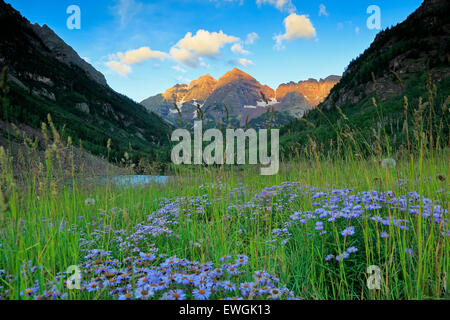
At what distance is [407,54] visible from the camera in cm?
2144

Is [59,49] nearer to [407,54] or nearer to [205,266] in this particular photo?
[407,54]

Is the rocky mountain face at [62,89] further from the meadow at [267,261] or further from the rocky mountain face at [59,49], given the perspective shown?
the meadow at [267,261]

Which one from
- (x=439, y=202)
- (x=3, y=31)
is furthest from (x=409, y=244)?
(x=3, y=31)

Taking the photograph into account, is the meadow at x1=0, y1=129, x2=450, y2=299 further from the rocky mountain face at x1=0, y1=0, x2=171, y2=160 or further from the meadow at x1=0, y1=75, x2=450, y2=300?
the rocky mountain face at x1=0, y1=0, x2=171, y2=160

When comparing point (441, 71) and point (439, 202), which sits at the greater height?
point (441, 71)

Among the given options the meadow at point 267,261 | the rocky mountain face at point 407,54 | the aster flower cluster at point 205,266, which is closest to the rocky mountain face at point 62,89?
the rocky mountain face at point 407,54

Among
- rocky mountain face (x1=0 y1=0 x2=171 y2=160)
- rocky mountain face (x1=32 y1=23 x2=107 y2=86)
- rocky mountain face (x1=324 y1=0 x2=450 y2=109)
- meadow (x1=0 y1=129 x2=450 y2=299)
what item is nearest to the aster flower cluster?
meadow (x1=0 y1=129 x2=450 y2=299)

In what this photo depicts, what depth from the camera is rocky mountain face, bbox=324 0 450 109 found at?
19280 millimetres

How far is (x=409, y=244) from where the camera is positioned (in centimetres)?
226

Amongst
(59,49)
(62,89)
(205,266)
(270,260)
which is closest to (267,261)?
(270,260)

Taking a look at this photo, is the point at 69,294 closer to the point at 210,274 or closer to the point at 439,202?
the point at 210,274

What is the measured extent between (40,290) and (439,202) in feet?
13.2

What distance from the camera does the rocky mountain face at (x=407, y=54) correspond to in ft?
63.3
